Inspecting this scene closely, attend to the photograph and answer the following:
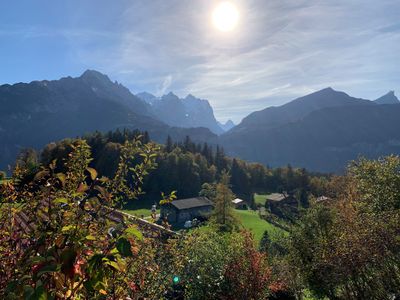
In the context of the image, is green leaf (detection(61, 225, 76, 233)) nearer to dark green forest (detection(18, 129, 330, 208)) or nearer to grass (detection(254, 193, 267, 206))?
dark green forest (detection(18, 129, 330, 208))

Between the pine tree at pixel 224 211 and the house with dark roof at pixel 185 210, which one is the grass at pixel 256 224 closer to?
the house with dark roof at pixel 185 210

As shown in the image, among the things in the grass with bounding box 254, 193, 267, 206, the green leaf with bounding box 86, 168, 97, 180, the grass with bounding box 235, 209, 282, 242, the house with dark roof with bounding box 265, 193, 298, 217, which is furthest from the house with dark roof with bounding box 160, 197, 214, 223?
the green leaf with bounding box 86, 168, 97, 180

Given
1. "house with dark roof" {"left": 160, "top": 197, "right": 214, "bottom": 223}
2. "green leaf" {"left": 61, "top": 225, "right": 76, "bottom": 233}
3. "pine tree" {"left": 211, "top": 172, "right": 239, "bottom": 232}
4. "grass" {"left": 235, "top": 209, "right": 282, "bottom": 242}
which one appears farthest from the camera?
"house with dark roof" {"left": 160, "top": 197, "right": 214, "bottom": 223}

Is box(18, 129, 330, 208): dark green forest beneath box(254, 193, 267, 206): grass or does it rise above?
above

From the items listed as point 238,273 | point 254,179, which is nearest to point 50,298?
point 238,273

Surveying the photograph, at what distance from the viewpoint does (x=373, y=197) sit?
1836cm

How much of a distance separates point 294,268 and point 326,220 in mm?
3874

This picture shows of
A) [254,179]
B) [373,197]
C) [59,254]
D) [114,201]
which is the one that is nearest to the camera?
[59,254]

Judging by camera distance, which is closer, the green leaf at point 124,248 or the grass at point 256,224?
the green leaf at point 124,248

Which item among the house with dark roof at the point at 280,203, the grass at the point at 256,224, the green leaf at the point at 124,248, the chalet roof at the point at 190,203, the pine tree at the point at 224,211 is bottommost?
the house with dark roof at the point at 280,203

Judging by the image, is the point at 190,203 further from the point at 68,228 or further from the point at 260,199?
the point at 68,228

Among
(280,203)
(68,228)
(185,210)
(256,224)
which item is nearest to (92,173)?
(68,228)

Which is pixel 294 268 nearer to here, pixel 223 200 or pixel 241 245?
pixel 241 245

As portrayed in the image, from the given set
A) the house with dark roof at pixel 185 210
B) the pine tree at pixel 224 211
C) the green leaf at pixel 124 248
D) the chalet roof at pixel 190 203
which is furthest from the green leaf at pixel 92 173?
the chalet roof at pixel 190 203
